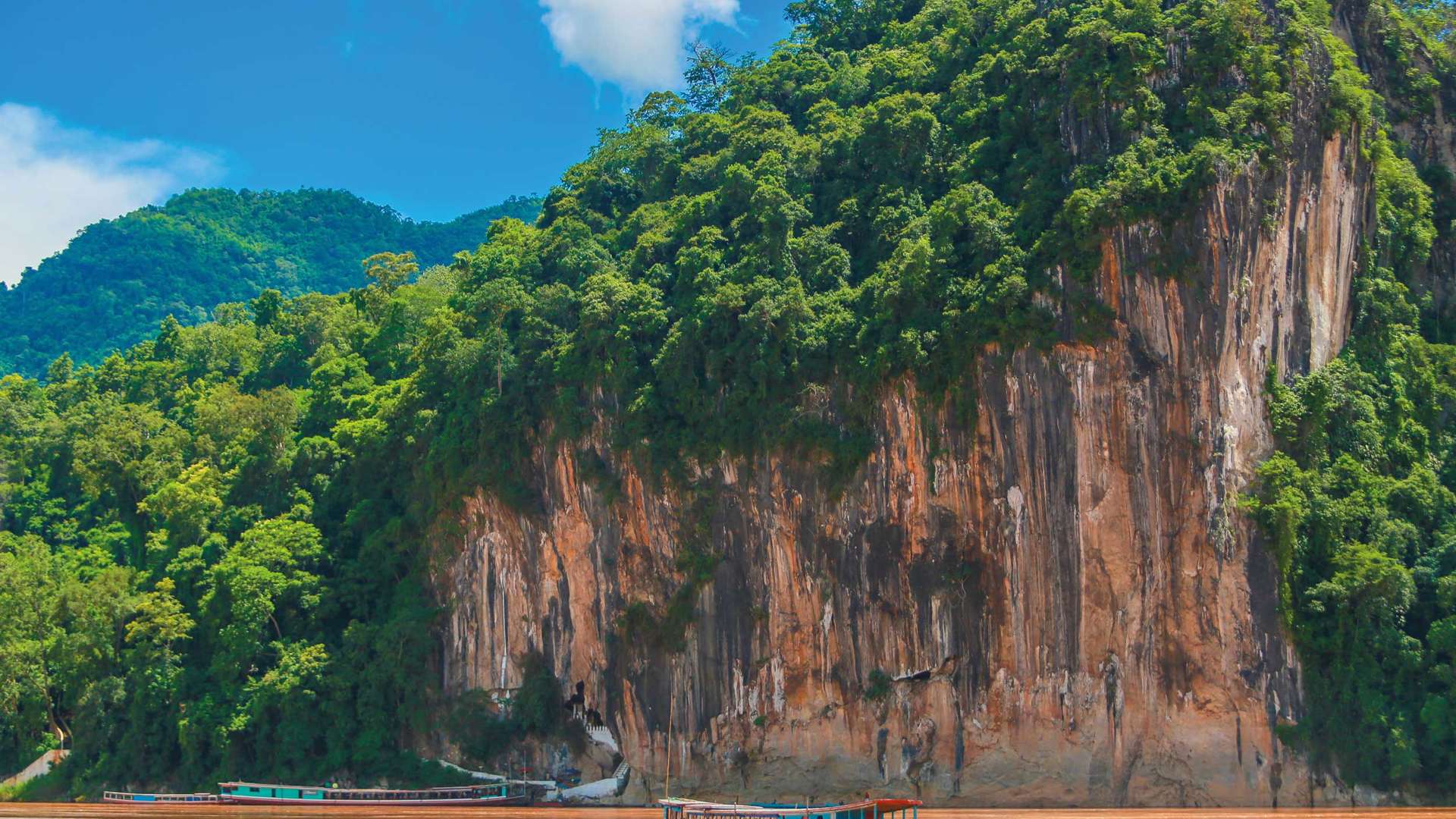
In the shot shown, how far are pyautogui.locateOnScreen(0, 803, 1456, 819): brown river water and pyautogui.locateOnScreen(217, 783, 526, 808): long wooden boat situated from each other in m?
0.57

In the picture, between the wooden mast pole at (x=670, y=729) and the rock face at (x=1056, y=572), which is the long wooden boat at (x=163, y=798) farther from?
the wooden mast pole at (x=670, y=729)

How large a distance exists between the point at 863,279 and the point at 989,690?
10.8 meters

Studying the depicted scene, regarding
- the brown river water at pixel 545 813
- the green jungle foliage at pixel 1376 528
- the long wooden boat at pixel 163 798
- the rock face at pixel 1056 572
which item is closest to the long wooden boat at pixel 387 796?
the brown river water at pixel 545 813

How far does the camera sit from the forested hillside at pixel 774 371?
1437 inches

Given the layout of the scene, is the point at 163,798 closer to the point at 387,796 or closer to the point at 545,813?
the point at 387,796

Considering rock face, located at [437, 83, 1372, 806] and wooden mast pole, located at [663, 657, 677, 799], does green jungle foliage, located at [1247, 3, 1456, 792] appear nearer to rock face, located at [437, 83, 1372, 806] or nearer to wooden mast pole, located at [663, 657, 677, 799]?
rock face, located at [437, 83, 1372, 806]

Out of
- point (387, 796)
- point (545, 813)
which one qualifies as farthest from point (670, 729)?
point (387, 796)

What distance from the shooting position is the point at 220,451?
55812 mm

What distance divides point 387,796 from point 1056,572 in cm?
1879

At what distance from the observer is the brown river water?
108ft

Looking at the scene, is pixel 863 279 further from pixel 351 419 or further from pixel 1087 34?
pixel 351 419

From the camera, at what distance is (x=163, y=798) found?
4438 cm

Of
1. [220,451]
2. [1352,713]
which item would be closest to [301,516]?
[220,451]

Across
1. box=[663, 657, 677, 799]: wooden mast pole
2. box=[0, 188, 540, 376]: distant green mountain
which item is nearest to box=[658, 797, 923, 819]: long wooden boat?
box=[663, 657, 677, 799]: wooden mast pole
